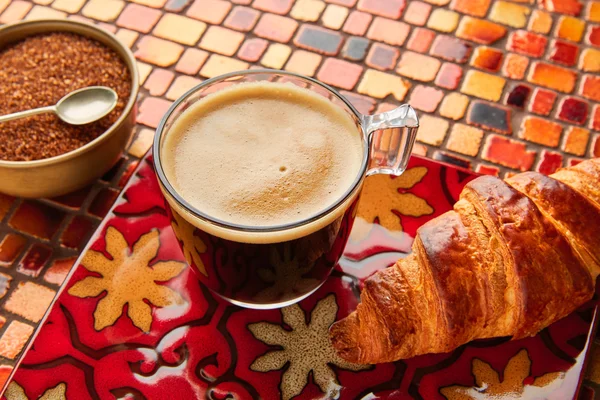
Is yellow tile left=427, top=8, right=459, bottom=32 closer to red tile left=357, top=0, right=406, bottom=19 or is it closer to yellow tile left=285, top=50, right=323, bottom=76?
red tile left=357, top=0, right=406, bottom=19

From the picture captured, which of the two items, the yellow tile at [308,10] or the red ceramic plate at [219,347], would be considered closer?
the red ceramic plate at [219,347]

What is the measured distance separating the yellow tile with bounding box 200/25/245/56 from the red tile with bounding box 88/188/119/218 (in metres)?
0.48

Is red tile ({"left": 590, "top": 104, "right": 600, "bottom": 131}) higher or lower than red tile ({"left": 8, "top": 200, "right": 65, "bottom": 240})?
higher

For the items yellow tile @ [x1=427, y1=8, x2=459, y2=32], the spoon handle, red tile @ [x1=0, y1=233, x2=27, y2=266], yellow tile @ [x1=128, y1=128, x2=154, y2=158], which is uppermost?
yellow tile @ [x1=427, y1=8, x2=459, y2=32]

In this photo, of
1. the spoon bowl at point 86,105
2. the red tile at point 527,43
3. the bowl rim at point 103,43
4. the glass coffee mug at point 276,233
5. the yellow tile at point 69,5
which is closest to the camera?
the glass coffee mug at point 276,233

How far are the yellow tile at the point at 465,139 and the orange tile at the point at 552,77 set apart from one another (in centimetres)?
23

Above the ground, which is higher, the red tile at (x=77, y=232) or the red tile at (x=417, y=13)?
the red tile at (x=417, y=13)

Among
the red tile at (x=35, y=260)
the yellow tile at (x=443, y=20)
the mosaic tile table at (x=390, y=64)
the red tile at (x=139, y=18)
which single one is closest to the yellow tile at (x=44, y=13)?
the mosaic tile table at (x=390, y=64)

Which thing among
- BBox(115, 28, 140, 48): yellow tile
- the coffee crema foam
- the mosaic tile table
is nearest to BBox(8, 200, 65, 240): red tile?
the mosaic tile table

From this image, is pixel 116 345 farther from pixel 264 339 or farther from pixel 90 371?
pixel 264 339

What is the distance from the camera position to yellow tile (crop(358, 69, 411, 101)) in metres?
1.50

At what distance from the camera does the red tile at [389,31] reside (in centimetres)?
161

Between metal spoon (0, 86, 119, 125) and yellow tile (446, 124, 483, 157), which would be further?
yellow tile (446, 124, 483, 157)

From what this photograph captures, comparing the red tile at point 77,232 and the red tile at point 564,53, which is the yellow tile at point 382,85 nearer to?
the red tile at point 564,53
